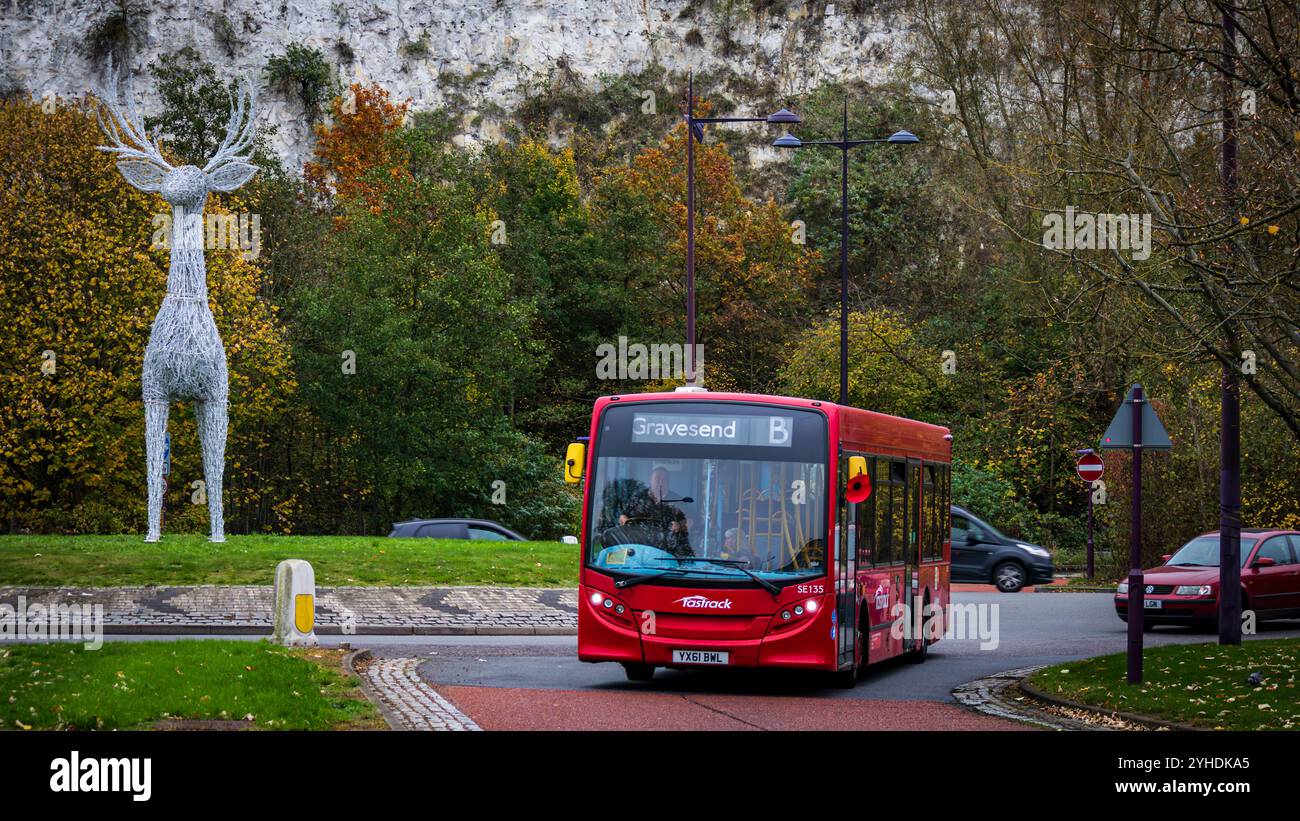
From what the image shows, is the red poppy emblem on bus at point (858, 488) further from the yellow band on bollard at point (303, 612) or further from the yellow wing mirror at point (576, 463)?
the yellow band on bollard at point (303, 612)

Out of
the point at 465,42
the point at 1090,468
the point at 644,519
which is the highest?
the point at 465,42

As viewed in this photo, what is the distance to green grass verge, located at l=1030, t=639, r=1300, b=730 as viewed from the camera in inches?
550

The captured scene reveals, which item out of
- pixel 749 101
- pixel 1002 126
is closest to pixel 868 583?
pixel 1002 126

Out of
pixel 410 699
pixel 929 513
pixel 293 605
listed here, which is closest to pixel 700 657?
pixel 410 699

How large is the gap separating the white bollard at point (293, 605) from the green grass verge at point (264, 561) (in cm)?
671

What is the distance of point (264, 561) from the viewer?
2597 centimetres

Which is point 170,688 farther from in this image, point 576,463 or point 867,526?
point 867,526

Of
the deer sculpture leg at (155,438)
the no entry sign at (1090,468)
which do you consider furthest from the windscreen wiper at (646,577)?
the no entry sign at (1090,468)

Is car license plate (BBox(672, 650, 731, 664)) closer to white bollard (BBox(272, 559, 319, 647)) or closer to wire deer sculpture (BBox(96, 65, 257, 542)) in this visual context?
white bollard (BBox(272, 559, 319, 647))

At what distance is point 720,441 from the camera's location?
16.4m

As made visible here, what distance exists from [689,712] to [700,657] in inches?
68.2

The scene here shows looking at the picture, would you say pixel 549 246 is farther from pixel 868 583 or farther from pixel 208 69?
pixel 868 583

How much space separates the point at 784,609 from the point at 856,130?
54.3m

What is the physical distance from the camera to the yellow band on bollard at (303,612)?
17.9 meters
